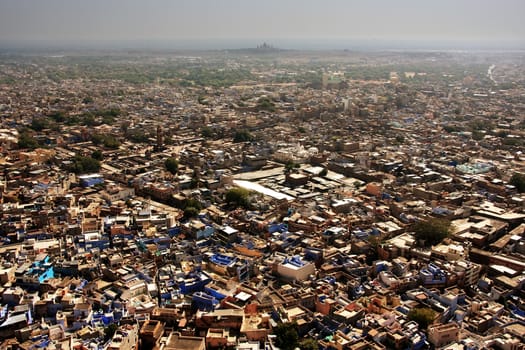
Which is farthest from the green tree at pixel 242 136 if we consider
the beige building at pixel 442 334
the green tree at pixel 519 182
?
the beige building at pixel 442 334

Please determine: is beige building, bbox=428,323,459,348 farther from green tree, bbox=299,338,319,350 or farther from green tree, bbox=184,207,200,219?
green tree, bbox=184,207,200,219

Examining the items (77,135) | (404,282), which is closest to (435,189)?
(404,282)

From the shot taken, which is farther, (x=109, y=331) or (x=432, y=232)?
(x=432, y=232)

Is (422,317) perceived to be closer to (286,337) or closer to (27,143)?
(286,337)

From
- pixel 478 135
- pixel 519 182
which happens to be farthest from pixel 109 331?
pixel 478 135

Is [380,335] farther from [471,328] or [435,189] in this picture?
[435,189]

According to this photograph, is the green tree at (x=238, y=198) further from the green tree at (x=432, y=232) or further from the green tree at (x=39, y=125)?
the green tree at (x=39, y=125)
